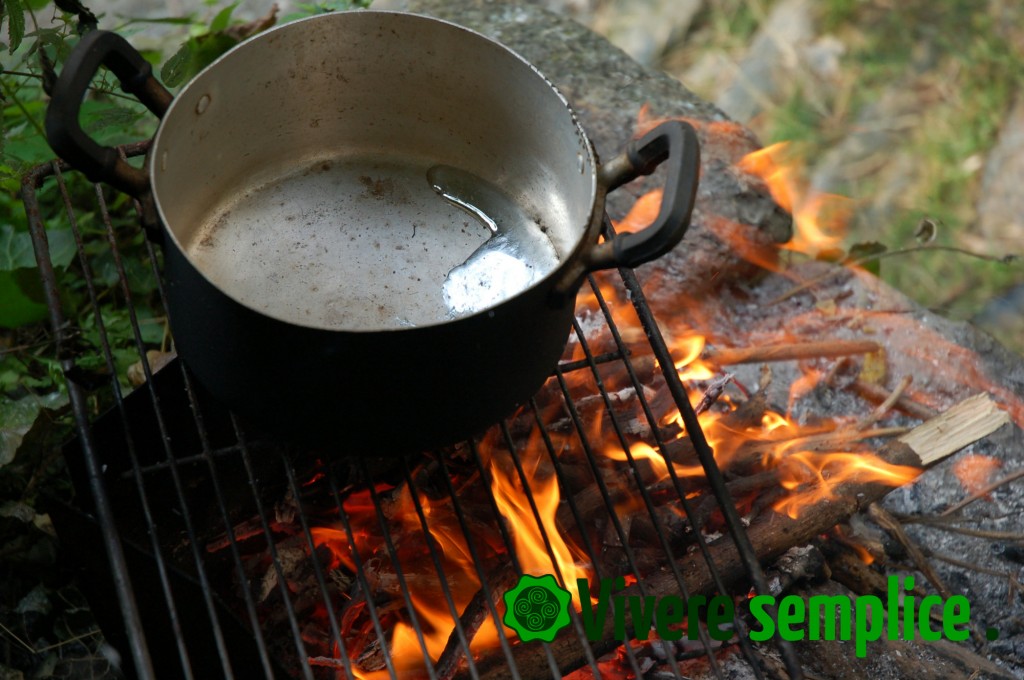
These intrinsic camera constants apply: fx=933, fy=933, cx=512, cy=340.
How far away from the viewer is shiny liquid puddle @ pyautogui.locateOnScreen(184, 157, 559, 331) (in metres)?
1.48

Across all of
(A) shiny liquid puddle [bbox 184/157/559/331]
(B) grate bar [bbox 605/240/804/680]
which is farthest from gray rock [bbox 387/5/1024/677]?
(A) shiny liquid puddle [bbox 184/157/559/331]

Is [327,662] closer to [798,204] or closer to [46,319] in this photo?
[46,319]

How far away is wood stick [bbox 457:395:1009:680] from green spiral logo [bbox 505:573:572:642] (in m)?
0.04

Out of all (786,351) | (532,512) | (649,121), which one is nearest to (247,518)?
(532,512)

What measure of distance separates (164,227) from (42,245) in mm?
519

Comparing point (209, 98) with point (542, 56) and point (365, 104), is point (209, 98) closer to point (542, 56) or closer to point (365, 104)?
point (365, 104)

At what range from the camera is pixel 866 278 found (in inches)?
90.5

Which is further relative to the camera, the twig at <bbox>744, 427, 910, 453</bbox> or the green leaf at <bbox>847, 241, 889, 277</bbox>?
the green leaf at <bbox>847, 241, 889, 277</bbox>

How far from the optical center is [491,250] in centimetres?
158

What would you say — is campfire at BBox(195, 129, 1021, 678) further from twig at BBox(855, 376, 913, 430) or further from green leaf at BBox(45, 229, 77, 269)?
green leaf at BBox(45, 229, 77, 269)

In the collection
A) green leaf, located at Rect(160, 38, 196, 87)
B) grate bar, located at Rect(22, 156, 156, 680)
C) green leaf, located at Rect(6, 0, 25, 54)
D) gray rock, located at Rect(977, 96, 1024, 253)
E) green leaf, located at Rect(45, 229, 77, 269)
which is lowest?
gray rock, located at Rect(977, 96, 1024, 253)

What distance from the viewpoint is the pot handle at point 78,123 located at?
109 cm

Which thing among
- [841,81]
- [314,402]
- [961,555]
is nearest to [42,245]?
[314,402]

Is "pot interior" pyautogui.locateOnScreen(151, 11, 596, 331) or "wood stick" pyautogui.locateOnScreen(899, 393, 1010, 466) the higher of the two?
"pot interior" pyautogui.locateOnScreen(151, 11, 596, 331)
